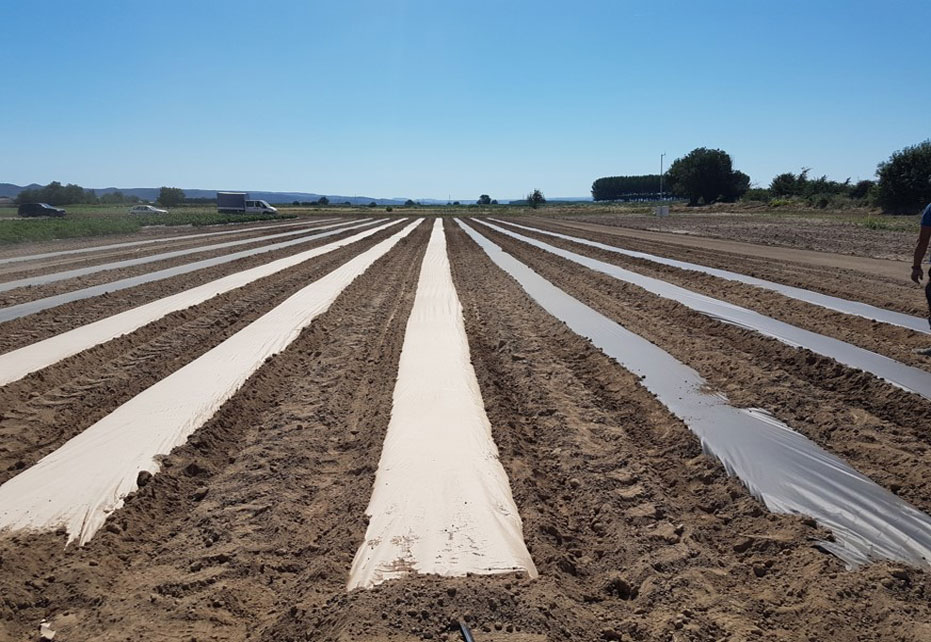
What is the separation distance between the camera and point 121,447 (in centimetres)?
410

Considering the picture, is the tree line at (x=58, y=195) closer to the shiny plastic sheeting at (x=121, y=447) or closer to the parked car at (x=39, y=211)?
the parked car at (x=39, y=211)

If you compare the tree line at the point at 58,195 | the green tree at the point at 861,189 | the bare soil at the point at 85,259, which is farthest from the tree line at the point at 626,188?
the bare soil at the point at 85,259

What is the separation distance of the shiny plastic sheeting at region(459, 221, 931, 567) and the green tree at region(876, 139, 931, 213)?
3714 cm

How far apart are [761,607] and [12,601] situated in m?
3.25

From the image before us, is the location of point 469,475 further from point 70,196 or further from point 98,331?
point 70,196

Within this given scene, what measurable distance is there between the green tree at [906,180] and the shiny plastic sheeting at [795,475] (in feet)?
122

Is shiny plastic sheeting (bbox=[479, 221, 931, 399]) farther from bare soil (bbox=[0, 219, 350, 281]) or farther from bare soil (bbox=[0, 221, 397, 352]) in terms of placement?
bare soil (bbox=[0, 219, 350, 281])

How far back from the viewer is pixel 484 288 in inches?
437

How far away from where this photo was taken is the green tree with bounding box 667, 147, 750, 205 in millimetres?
63094

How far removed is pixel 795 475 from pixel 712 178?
66734 millimetres

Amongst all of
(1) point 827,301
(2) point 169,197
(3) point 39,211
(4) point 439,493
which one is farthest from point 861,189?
(2) point 169,197

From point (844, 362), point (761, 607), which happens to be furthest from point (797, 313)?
point (761, 607)

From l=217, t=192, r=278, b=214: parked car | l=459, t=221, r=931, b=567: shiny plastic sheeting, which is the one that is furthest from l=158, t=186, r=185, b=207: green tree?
l=459, t=221, r=931, b=567: shiny plastic sheeting

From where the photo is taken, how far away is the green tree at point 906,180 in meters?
33.5
